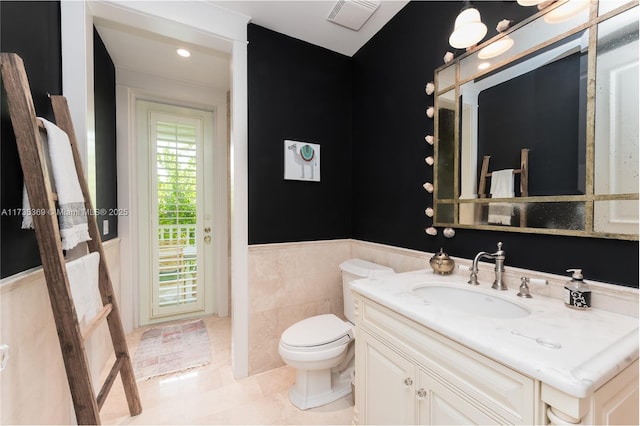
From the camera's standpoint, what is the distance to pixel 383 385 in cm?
108

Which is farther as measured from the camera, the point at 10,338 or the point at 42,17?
the point at 42,17

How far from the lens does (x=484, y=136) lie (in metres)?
1.30

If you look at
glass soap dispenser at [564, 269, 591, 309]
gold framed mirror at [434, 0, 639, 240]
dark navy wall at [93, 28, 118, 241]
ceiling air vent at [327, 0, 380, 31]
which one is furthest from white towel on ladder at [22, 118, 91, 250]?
glass soap dispenser at [564, 269, 591, 309]

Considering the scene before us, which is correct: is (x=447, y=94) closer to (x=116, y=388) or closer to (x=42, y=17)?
(x=42, y=17)

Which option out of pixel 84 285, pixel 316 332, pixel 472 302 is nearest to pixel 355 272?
pixel 316 332

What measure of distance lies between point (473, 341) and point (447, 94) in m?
1.30

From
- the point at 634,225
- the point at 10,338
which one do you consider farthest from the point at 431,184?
the point at 10,338

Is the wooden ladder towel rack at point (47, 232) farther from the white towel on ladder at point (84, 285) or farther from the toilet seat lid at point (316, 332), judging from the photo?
the toilet seat lid at point (316, 332)

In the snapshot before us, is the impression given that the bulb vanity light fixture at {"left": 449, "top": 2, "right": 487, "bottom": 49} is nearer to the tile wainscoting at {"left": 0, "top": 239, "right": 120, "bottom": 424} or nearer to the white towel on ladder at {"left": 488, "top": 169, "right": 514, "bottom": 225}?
the white towel on ladder at {"left": 488, "top": 169, "right": 514, "bottom": 225}

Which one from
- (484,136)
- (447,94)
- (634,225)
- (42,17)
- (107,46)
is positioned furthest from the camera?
(107,46)

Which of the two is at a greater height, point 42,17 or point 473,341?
point 42,17

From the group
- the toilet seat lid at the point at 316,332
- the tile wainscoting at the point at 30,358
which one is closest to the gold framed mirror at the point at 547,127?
the toilet seat lid at the point at 316,332

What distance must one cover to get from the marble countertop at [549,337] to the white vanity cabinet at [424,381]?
5cm

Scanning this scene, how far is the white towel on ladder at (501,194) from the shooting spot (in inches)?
46.7
